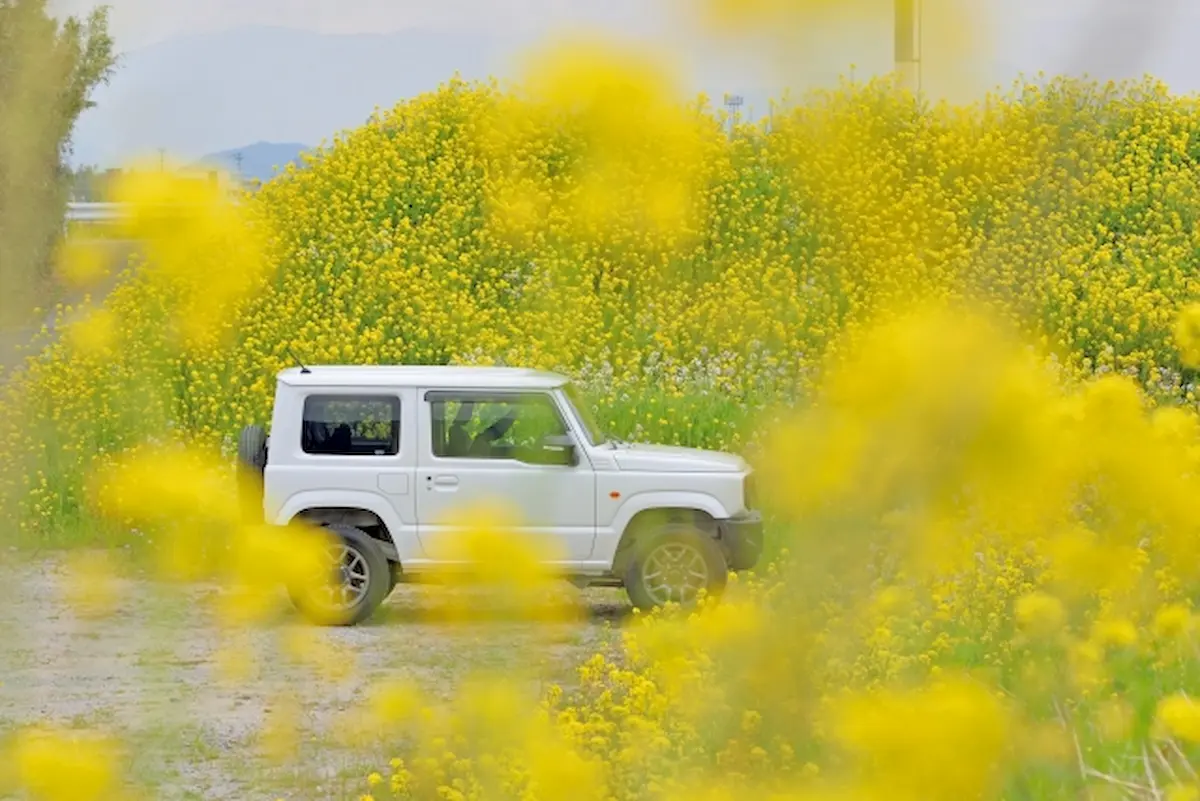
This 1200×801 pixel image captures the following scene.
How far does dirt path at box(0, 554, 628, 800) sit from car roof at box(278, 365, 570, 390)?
970 millimetres

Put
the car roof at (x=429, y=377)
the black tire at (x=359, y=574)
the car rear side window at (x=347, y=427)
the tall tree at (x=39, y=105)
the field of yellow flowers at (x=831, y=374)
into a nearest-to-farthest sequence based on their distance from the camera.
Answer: the tall tree at (x=39, y=105) → the field of yellow flowers at (x=831, y=374) → the car roof at (x=429, y=377) → the black tire at (x=359, y=574) → the car rear side window at (x=347, y=427)

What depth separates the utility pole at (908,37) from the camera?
102 centimetres

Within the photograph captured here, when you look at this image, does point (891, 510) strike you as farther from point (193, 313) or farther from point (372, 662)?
point (372, 662)

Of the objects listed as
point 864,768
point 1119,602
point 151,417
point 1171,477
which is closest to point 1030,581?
point 1119,602

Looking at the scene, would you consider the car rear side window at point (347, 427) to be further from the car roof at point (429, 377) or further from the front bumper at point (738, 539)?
the front bumper at point (738, 539)

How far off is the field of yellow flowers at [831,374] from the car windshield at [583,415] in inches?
105

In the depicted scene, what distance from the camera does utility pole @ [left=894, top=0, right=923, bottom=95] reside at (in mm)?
1019

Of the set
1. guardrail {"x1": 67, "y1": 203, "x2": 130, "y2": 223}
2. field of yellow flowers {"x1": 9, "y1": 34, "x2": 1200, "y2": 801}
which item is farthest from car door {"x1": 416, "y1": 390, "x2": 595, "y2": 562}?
guardrail {"x1": 67, "y1": 203, "x2": 130, "y2": 223}

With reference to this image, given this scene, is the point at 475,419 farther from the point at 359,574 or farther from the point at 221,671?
the point at 221,671

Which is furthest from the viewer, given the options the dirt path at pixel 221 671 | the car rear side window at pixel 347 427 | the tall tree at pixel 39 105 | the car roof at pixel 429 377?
the car rear side window at pixel 347 427

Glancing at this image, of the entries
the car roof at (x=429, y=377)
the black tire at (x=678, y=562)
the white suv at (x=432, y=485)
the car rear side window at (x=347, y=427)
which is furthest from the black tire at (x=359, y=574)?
the black tire at (x=678, y=562)

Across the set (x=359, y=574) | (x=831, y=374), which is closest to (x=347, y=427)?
(x=359, y=574)

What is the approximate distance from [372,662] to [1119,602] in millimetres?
3276

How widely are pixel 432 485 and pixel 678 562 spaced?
1047 millimetres
